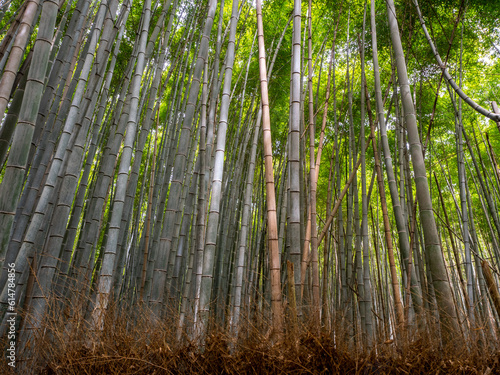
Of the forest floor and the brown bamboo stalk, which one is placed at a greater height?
the brown bamboo stalk

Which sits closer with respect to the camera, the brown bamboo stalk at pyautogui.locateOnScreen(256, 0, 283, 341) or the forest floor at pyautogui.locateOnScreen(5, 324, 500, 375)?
the forest floor at pyautogui.locateOnScreen(5, 324, 500, 375)

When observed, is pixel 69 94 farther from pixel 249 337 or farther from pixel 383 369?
pixel 383 369

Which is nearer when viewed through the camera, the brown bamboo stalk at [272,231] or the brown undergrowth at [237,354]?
the brown undergrowth at [237,354]

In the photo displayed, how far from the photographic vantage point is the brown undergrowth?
4.24 ft

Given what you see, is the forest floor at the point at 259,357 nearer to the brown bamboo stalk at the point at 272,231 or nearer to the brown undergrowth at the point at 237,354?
the brown undergrowth at the point at 237,354

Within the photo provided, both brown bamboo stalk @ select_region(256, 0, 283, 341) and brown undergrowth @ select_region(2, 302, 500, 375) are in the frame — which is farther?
brown bamboo stalk @ select_region(256, 0, 283, 341)

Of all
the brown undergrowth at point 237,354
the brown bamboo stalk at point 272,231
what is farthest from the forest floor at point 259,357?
the brown bamboo stalk at point 272,231

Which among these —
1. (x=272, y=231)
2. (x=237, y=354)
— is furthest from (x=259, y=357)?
(x=272, y=231)

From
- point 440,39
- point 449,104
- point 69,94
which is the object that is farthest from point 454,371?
point 449,104

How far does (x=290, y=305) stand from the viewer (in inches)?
59.1

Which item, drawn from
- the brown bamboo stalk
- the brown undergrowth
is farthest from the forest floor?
the brown bamboo stalk

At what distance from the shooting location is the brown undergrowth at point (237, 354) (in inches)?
50.9

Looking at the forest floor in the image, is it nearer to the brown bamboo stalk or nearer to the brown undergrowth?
the brown undergrowth

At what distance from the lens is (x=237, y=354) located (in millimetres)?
1365
